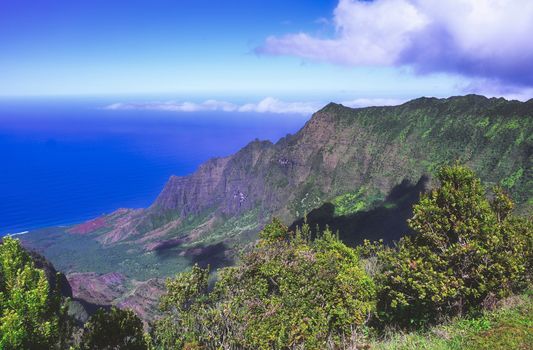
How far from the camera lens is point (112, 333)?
88.0ft

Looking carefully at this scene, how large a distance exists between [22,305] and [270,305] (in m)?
14.1

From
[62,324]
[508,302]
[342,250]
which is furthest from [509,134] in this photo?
[62,324]

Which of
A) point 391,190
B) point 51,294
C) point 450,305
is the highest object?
point 51,294

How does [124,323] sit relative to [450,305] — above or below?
Result: below

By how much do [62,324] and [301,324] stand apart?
44.6ft

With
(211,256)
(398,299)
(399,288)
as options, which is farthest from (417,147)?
(398,299)

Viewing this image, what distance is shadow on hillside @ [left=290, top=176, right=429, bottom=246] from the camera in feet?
412

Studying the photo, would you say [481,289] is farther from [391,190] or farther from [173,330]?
[391,190]

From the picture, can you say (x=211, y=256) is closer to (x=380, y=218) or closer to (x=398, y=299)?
(x=380, y=218)

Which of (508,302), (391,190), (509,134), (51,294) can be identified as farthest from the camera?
(391,190)

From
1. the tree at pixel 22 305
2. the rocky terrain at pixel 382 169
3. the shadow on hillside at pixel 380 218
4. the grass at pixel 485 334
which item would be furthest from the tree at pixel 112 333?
the shadow on hillside at pixel 380 218

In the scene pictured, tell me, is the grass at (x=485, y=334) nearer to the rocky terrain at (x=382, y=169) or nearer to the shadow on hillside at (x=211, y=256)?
the rocky terrain at (x=382, y=169)

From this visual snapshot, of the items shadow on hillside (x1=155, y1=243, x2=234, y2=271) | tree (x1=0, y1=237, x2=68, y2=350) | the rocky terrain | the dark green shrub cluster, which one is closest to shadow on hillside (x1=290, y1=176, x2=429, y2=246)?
the rocky terrain

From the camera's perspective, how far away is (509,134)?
425 feet
